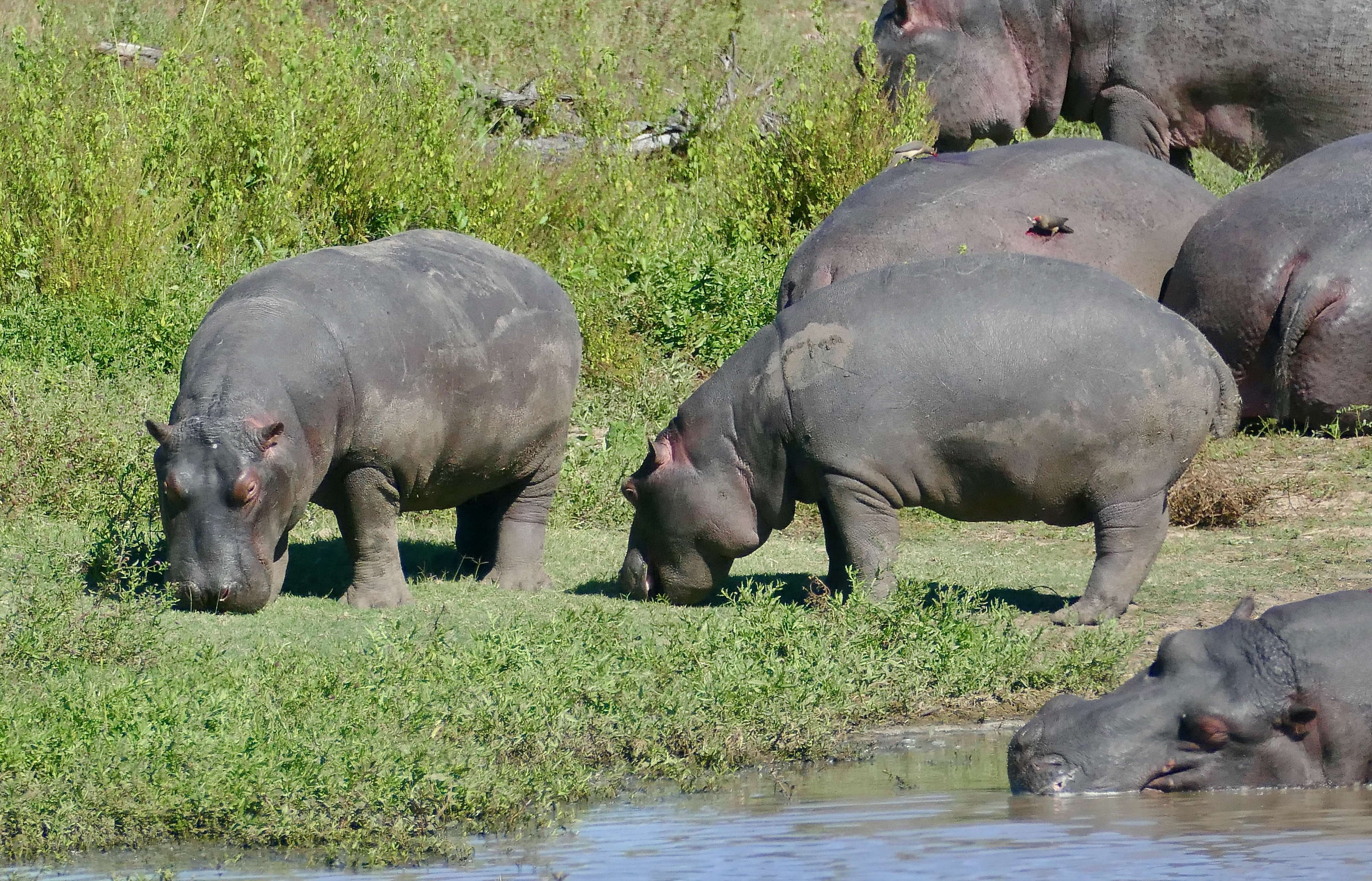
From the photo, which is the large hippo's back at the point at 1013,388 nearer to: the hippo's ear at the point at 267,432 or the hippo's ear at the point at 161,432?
the hippo's ear at the point at 267,432

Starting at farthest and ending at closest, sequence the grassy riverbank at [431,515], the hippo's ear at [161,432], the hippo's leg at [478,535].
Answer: the hippo's leg at [478,535]
the hippo's ear at [161,432]
the grassy riverbank at [431,515]

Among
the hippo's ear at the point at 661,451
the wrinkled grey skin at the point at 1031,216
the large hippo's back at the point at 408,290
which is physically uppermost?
the wrinkled grey skin at the point at 1031,216

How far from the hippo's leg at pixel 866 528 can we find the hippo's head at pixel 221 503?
193 centimetres

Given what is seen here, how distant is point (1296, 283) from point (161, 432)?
5.38 m

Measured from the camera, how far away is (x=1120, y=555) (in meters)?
6.93

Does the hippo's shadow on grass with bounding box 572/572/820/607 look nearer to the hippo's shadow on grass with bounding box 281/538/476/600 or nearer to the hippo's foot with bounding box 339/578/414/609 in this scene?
the hippo's shadow on grass with bounding box 281/538/476/600

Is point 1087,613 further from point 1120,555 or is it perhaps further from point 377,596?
point 377,596

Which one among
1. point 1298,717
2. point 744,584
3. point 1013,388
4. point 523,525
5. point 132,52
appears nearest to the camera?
point 1298,717

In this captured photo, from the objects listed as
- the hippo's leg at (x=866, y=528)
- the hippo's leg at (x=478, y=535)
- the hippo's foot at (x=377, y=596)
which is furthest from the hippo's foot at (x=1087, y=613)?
the hippo's leg at (x=478, y=535)

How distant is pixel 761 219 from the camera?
497 inches

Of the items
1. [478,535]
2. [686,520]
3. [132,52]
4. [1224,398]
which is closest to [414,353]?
[686,520]

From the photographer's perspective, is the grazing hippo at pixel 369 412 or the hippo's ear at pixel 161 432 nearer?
the hippo's ear at pixel 161 432

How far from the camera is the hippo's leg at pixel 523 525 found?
26.8ft

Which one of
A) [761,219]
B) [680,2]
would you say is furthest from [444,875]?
[680,2]
